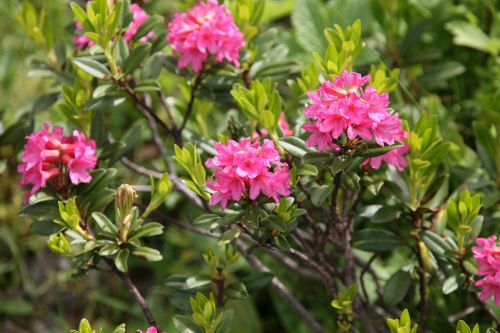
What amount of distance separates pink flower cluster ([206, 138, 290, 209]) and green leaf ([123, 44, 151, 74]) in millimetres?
421

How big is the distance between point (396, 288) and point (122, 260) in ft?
2.18

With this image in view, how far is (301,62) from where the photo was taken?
2178 mm

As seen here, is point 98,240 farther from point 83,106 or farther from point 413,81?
point 413,81

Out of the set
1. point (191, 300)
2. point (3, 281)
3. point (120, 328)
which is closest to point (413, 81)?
point (191, 300)

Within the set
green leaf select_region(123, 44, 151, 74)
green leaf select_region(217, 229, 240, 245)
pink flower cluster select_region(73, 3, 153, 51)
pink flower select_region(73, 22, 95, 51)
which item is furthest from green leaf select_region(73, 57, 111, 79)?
green leaf select_region(217, 229, 240, 245)

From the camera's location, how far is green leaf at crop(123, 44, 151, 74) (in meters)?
1.73

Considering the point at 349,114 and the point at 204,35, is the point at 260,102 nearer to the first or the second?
the point at 204,35

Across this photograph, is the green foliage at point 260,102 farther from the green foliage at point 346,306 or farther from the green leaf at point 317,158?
the green foliage at point 346,306

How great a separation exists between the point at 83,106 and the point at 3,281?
131 cm

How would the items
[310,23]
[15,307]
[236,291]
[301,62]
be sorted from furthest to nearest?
[15,307], [310,23], [301,62], [236,291]

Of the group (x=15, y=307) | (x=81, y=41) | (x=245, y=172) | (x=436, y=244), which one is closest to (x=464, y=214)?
(x=436, y=244)

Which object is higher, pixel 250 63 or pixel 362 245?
pixel 250 63

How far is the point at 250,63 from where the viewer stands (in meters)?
1.90

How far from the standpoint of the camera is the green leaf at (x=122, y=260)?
154 cm
